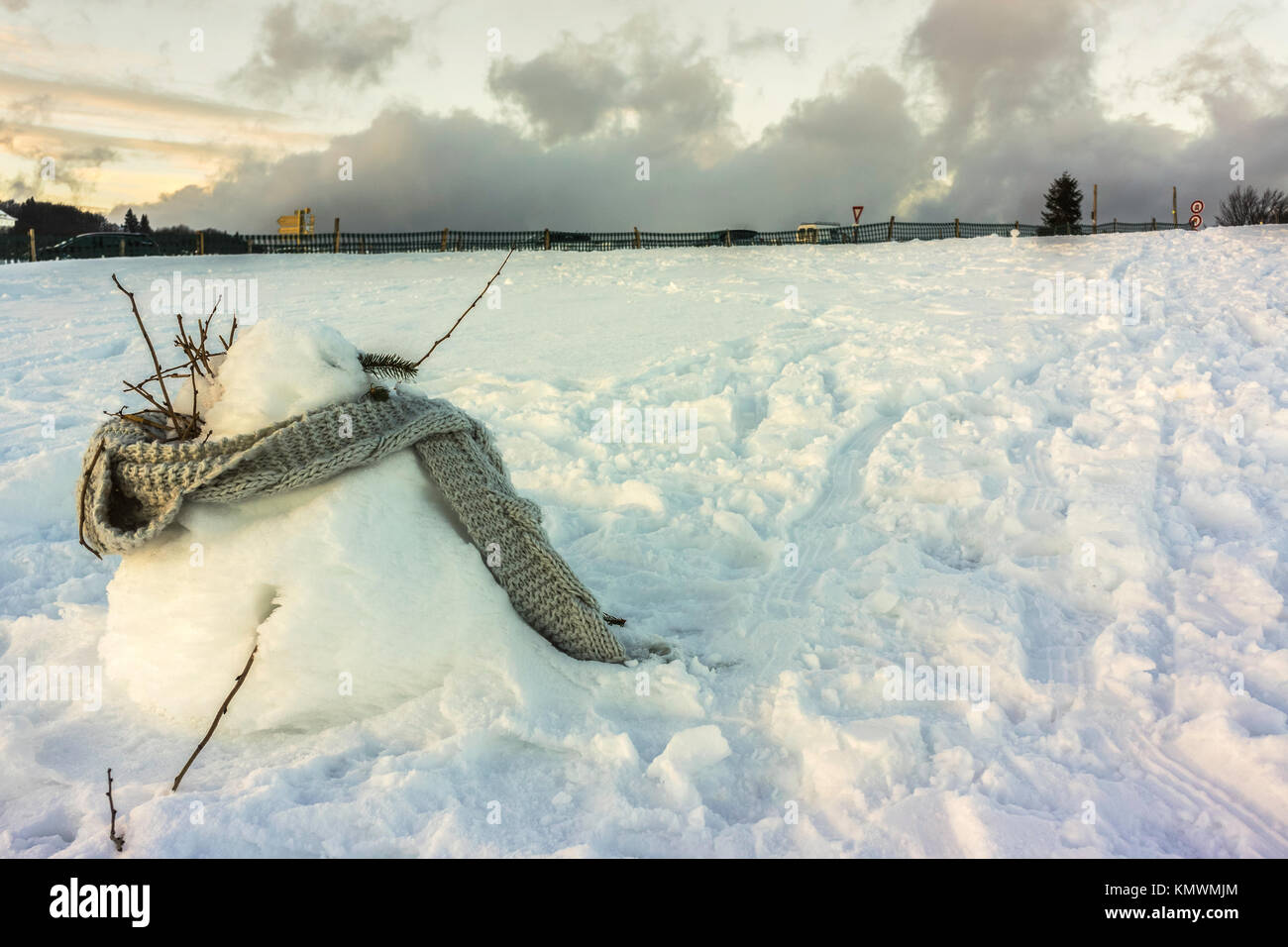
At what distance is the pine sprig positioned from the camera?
2859 mm

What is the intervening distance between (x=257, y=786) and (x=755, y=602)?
2.11 m

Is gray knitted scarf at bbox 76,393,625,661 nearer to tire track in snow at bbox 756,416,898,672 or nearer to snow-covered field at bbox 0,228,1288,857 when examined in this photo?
snow-covered field at bbox 0,228,1288,857

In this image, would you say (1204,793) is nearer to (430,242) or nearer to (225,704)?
(225,704)

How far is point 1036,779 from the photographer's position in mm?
2365

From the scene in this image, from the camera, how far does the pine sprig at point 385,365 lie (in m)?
2.86

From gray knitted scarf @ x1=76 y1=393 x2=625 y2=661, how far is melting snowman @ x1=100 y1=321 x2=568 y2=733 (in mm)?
90

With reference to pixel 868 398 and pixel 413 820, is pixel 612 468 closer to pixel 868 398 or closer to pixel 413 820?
pixel 868 398

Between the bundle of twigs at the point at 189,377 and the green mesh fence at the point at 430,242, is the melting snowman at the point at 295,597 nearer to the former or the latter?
the bundle of twigs at the point at 189,377

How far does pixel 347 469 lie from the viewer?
2576 millimetres

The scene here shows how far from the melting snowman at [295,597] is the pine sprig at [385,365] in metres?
0.16

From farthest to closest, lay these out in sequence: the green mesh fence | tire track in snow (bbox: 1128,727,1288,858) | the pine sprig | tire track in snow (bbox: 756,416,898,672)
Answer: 1. the green mesh fence
2. tire track in snow (bbox: 756,416,898,672)
3. the pine sprig
4. tire track in snow (bbox: 1128,727,1288,858)

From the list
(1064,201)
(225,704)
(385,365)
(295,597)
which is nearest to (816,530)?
(385,365)

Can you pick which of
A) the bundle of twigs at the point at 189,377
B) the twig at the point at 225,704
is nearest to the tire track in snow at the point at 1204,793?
the bundle of twigs at the point at 189,377

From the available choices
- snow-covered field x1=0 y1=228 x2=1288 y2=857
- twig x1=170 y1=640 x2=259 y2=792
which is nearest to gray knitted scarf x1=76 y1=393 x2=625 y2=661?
snow-covered field x1=0 y1=228 x2=1288 y2=857
